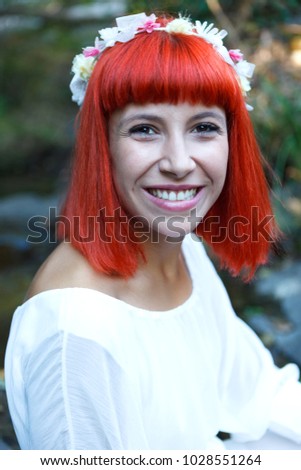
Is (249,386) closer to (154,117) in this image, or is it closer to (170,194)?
(170,194)

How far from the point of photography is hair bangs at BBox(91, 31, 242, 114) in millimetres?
1516

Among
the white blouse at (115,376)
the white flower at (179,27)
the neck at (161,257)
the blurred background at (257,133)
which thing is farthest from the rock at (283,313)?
the white flower at (179,27)

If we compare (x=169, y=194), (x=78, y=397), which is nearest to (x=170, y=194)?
(x=169, y=194)

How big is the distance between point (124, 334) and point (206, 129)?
560 millimetres

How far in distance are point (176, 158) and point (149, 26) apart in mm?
364

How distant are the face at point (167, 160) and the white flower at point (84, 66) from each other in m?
0.19

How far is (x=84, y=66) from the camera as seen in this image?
171 centimetres

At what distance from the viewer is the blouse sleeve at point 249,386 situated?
2070 millimetres

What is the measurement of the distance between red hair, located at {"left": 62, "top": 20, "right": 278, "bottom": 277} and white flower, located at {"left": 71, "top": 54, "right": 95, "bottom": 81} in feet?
0.25

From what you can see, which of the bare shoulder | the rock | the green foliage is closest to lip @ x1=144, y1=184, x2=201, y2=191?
the bare shoulder

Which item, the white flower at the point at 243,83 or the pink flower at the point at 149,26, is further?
the white flower at the point at 243,83

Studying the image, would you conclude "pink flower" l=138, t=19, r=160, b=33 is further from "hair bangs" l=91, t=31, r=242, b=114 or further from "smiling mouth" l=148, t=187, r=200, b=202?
"smiling mouth" l=148, t=187, r=200, b=202

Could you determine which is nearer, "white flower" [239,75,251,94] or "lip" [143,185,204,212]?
"lip" [143,185,204,212]

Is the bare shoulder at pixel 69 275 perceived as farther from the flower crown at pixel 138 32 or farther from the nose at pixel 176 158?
the flower crown at pixel 138 32
